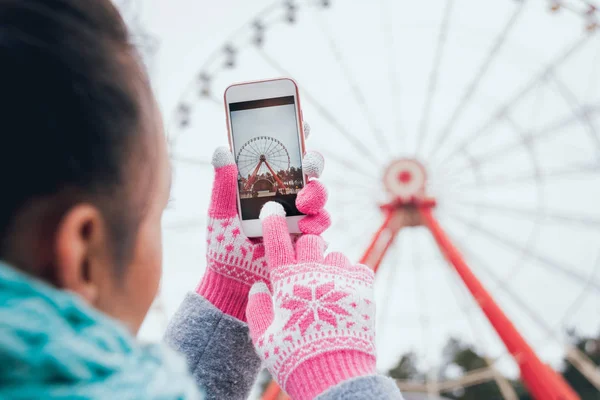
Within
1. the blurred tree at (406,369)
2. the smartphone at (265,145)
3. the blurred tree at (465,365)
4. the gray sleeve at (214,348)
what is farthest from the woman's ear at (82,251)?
the blurred tree at (465,365)

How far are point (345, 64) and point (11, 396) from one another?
5.07 m

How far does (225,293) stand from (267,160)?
0.95 feet

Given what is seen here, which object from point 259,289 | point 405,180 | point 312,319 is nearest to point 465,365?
point 405,180

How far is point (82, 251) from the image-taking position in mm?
457

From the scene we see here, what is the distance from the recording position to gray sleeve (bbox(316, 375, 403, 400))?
0.69 metres

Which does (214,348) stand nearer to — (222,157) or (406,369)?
(222,157)

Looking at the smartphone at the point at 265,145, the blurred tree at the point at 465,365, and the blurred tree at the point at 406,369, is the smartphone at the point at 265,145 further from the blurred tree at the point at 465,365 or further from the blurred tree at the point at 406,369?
the blurred tree at the point at 465,365

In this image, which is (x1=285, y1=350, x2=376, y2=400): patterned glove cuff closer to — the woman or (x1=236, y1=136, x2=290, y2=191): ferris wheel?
the woman

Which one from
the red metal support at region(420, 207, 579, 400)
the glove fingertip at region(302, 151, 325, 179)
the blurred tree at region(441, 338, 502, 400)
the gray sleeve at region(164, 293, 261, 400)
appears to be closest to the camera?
the gray sleeve at region(164, 293, 261, 400)

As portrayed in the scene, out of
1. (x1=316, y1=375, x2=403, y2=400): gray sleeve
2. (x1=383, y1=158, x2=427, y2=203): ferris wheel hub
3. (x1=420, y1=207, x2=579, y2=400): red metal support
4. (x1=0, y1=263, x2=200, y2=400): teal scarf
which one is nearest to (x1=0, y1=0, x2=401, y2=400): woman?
(x1=0, y1=263, x2=200, y2=400): teal scarf

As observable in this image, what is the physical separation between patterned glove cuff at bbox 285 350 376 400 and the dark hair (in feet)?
1.15

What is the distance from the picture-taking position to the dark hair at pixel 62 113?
1.44ft

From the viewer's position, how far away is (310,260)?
0.92 metres

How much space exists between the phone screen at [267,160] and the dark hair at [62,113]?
66 cm
